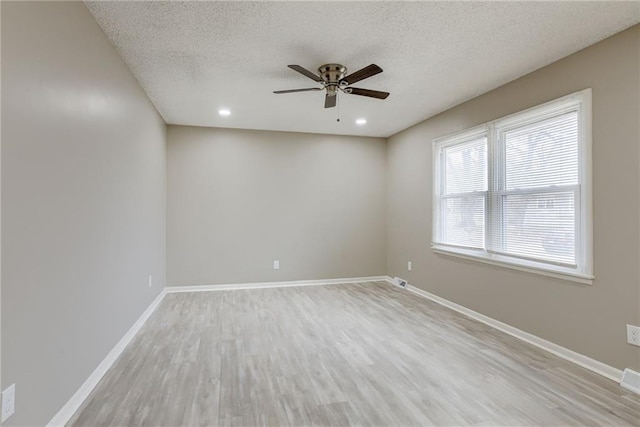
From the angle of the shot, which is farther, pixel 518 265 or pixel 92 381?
pixel 518 265

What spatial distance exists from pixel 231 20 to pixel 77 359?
2417 millimetres

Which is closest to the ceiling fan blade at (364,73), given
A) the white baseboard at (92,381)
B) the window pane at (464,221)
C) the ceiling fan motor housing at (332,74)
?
the ceiling fan motor housing at (332,74)

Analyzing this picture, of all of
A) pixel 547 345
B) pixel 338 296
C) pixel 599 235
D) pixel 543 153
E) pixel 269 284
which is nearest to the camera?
A: pixel 599 235

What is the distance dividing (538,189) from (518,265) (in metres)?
0.75

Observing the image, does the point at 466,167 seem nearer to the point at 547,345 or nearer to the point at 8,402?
the point at 547,345

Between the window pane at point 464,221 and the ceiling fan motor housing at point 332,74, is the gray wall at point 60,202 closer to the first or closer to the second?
the ceiling fan motor housing at point 332,74

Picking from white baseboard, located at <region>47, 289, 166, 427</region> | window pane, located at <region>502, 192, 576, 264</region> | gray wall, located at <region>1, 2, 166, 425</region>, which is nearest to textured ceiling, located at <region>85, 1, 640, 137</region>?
gray wall, located at <region>1, 2, 166, 425</region>

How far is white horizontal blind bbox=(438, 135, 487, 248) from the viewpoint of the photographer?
3.74 m

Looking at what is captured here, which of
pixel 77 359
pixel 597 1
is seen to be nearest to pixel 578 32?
pixel 597 1

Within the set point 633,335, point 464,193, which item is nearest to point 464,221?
point 464,193

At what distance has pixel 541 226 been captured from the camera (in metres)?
2.96

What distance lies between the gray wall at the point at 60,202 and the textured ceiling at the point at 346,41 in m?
0.44

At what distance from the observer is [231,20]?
7.22 feet

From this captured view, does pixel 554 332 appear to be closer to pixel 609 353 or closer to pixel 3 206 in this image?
pixel 609 353
